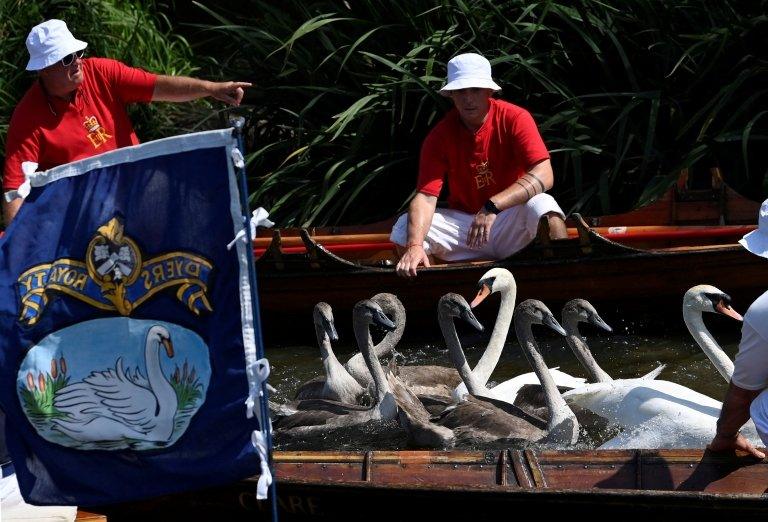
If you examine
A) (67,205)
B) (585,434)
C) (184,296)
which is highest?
(67,205)

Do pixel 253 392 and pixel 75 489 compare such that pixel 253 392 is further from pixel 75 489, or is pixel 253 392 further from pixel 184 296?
pixel 75 489

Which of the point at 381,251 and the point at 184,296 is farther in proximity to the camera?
the point at 381,251

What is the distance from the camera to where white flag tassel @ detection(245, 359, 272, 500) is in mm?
4461

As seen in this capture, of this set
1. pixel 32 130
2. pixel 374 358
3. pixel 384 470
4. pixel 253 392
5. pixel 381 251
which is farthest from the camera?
pixel 381 251

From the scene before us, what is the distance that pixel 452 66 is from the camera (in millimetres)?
8625

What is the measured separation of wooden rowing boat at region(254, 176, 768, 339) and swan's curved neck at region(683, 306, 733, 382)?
4.42 ft

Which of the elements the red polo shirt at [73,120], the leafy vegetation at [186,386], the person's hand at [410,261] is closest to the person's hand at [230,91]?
the red polo shirt at [73,120]

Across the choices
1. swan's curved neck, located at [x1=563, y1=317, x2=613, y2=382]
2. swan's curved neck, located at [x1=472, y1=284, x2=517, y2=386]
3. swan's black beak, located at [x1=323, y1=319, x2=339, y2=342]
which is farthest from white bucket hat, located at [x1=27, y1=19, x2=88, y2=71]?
swan's curved neck, located at [x1=563, y1=317, x2=613, y2=382]

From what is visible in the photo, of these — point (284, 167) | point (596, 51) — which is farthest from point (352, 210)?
point (596, 51)

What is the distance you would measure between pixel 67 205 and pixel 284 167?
258 inches

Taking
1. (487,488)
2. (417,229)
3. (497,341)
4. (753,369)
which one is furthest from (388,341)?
(753,369)

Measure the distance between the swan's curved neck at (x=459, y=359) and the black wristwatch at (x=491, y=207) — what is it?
4.00 ft

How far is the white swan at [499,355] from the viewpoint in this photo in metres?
7.39

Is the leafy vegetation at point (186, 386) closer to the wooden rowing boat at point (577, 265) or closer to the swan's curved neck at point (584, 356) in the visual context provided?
the swan's curved neck at point (584, 356)
